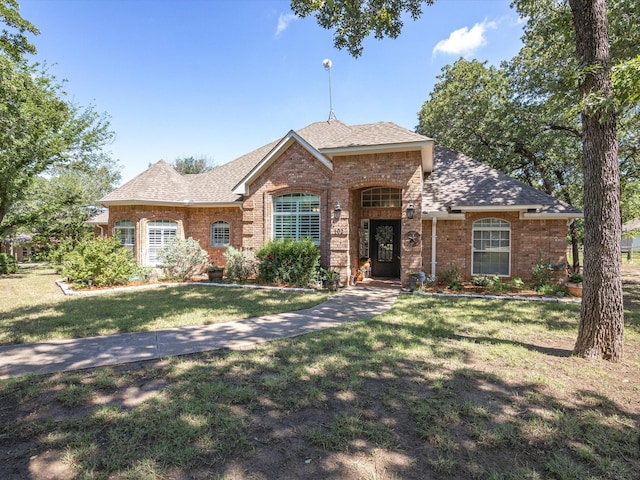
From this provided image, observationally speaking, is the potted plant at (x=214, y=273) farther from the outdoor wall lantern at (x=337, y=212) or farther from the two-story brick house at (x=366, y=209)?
the outdoor wall lantern at (x=337, y=212)

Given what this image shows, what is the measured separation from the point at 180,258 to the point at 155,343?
28.8 feet

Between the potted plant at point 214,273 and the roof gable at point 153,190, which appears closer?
the potted plant at point 214,273

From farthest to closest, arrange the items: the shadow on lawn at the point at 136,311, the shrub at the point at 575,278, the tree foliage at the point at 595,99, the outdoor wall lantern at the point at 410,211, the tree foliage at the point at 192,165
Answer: the tree foliage at the point at 192,165
the shrub at the point at 575,278
the outdoor wall lantern at the point at 410,211
the shadow on lawn at the point at 136,311
the tree foliage at the point at 595,99

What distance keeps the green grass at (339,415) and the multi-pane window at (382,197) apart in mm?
8480

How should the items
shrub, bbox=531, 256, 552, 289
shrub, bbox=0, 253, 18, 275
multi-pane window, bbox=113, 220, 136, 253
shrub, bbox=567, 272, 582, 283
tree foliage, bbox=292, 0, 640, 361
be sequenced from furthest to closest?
shrub, bbox=0, 253, 18, 275 < multi-pane window, bbox=113, 220, 136, 253 < shrub, bbox=531, 256, 552, 289 < shrub, bbox=567, 272, 582, 283 < tree foliage, bbox=292, 0, 640, 361

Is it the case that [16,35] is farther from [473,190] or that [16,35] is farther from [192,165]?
[192,165]

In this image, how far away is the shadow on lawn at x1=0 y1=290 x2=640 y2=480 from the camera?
98.6 inches

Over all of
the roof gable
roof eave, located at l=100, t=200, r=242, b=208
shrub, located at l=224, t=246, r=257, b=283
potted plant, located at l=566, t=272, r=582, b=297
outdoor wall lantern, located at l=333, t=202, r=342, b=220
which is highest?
the roof gable

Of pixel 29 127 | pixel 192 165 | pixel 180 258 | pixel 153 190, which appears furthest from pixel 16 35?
pixel 192 165

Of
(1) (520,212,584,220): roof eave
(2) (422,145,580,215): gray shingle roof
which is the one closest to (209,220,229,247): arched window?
(2) (422,145,580,215): gray shingle roof

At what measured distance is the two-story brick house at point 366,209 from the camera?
1075cm

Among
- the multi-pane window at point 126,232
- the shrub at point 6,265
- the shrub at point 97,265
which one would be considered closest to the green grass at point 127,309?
the shrub at point 97,265

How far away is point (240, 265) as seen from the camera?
506 inches

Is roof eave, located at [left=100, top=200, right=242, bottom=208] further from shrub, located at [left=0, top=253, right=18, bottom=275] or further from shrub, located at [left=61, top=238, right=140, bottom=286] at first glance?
shrub, located at [left=0, top=253, right=18, bottom=275]
